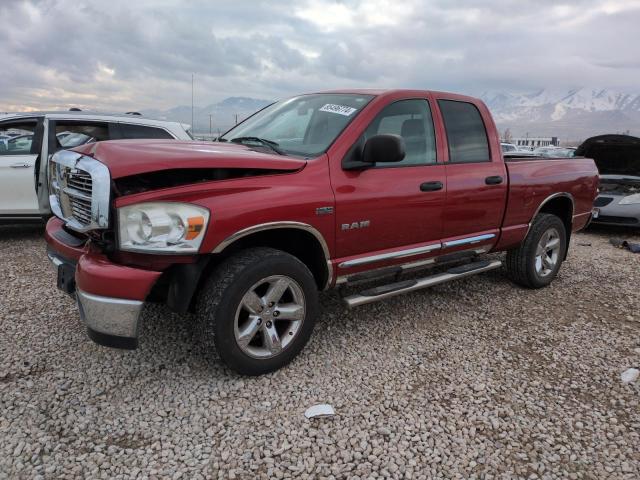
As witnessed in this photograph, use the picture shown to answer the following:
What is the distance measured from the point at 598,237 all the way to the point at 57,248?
8315mm

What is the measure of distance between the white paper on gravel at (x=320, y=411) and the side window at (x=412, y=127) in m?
1.74

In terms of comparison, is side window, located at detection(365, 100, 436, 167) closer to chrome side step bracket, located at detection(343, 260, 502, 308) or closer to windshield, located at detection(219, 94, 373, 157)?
windshield, located at detection(219, 94, 373, 157)

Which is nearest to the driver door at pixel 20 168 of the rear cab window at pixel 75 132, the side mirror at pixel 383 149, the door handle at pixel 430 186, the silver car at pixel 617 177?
the rear cab window at pixel 75 132

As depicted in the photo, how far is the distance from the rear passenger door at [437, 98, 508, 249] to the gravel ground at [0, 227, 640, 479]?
0.75 m

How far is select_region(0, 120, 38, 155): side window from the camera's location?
20.2ft

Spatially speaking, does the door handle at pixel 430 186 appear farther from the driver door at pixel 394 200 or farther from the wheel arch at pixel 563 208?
the wheel arch at pixel 563 208

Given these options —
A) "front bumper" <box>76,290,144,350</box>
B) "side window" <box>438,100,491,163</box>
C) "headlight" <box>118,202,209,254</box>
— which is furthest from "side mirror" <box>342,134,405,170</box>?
"front bumper" <box>76,290,144,350</box>

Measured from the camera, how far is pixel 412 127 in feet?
12.5

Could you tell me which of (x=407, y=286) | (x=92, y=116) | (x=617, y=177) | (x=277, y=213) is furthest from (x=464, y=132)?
(x=617, y=177)

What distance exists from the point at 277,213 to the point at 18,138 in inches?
199

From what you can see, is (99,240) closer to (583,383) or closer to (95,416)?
(95,416)

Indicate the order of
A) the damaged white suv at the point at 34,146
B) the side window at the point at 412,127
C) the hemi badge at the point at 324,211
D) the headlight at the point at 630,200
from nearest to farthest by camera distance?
the hemi badge at the point at 324,211
the side window at the point at 412,127
the damaged white suv at the point at 34,146
the headlight at the point at 630,200

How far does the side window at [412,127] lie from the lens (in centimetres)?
358

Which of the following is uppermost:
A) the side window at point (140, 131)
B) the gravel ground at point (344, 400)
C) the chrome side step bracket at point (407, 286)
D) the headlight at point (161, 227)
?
the side window at point (140, 131)
